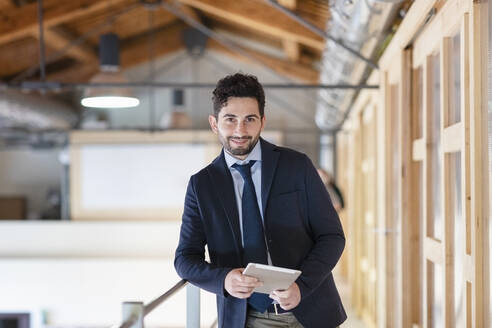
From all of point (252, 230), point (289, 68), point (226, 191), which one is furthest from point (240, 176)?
point (289, 68)

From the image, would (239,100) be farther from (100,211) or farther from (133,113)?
(133,113)

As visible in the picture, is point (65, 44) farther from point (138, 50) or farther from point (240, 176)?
point (240, 176)

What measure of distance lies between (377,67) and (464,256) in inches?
86.1

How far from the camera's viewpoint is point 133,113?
12961mm

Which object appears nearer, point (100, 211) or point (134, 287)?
point (134, 287)

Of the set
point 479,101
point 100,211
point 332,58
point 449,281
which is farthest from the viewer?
point 100,211

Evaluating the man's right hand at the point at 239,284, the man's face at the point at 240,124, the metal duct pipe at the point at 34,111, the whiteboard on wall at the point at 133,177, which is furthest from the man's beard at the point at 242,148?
the whiteboard on wall at the point at 133,177

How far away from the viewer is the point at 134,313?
1.67 m

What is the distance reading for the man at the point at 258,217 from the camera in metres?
1.95

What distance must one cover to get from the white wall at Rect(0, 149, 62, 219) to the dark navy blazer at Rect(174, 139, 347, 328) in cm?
1276

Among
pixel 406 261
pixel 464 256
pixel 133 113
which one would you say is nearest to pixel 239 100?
pixel 464 256

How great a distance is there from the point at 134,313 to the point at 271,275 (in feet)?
1.15

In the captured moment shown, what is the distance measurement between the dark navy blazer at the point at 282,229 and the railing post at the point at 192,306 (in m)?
0.37

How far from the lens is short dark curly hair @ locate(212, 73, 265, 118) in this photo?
195cm
